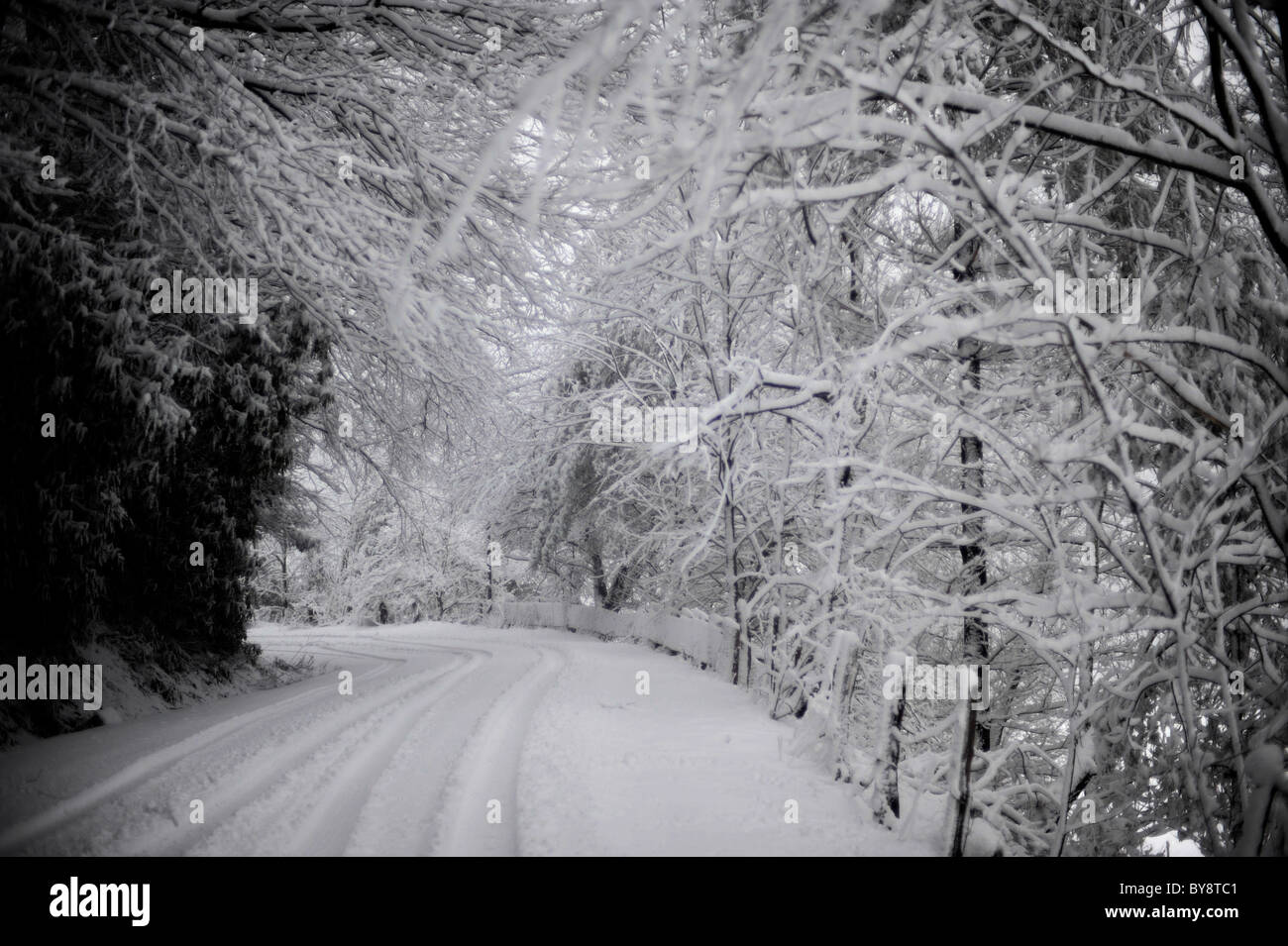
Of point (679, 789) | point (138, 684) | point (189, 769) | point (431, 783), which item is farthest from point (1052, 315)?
point (138, 684)

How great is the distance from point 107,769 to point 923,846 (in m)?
6.55

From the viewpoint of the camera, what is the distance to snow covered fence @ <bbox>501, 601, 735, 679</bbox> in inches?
509

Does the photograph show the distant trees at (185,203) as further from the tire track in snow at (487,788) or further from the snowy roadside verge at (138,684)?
the tire track in snow at (487,788)

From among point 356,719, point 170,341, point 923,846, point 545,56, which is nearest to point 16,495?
point 170,341

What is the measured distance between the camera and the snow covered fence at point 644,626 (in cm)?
1292

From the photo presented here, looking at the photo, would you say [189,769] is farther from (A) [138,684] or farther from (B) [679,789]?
(B) [679,789]

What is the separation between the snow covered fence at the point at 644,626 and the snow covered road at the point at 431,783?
128 inches

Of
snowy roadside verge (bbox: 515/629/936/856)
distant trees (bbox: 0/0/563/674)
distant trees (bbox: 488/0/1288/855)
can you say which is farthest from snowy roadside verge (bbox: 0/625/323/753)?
distant trees (bbox: 488/0/1288/855)

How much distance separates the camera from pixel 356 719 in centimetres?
805

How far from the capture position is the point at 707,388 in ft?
35.9

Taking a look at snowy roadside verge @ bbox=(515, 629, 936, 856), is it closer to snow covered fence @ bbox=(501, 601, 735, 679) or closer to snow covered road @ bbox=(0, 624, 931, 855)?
snow covered road @ bbox=(0, 624, 931, 855)

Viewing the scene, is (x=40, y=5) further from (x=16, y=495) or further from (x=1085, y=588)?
(x=1085, y=588)
